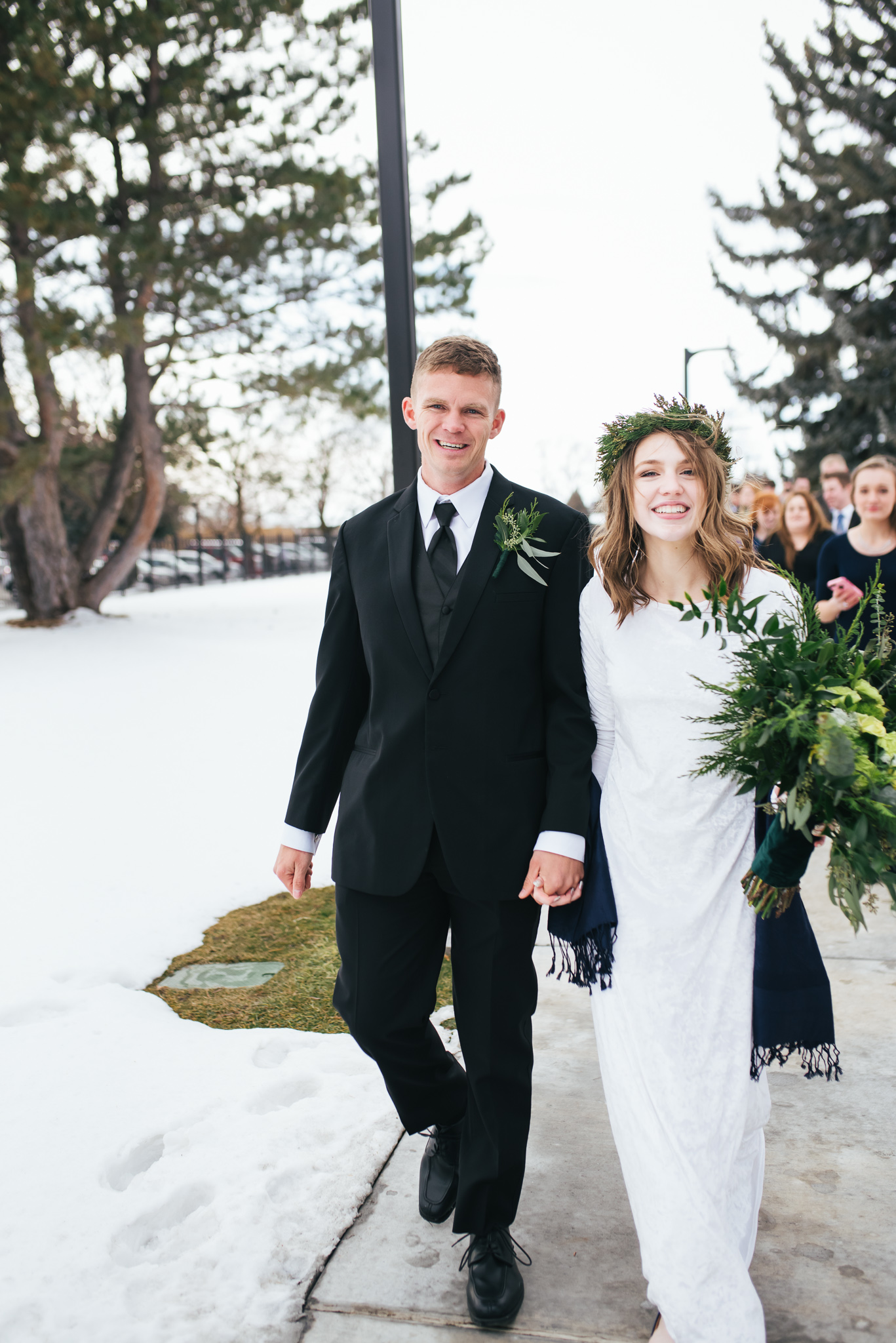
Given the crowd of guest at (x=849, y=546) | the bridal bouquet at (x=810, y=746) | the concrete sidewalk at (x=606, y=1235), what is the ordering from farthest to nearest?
the crowd of guest at (x=849, y=546)
the concrete sidewalk at (x=606, y=1235)
the bridal bouquet at (x=810, y=746)

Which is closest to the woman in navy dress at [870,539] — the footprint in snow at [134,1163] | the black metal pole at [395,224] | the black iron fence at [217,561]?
the black metal pole at [395,224]

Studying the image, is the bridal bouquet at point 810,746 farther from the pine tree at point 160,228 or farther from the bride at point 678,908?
the pine tree at point 160,228

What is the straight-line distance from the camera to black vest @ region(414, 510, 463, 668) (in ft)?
7.26

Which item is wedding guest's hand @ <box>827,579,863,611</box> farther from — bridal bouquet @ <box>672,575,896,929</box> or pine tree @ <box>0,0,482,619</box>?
pine tree @ <box>0,0,482,619</box>

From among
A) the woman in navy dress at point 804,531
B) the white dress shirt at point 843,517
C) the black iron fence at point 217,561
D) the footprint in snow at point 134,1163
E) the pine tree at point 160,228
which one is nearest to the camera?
the footprint in snow at point 134,1163

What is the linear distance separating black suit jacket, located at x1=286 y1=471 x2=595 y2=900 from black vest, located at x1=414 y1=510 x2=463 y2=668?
0.08ft

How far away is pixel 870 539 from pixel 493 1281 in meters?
4.02

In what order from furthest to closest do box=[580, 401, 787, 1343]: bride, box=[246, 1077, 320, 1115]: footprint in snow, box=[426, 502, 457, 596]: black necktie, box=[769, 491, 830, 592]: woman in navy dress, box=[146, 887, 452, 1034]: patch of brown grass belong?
box=[769, 491, 830, 592]: woman in navy dress → box=[146, 887, 452, 1034]: patch of brown grass → box=[246, 1077, 320, 1115]: footprint in snow → box=[426, 502, 457, 596]: black necktie → box=[580, 401, 787, 1343]: bride

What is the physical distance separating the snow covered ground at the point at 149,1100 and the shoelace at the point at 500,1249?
329mm

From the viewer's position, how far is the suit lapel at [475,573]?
2166 millimetres

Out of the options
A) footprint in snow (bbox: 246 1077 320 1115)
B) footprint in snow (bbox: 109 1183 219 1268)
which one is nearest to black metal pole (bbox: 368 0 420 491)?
footprint in snow (bbox: 246 1077 320 1115)

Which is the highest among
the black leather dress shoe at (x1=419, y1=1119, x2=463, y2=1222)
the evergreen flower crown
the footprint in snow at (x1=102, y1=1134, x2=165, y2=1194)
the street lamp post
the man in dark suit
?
the street lamp post

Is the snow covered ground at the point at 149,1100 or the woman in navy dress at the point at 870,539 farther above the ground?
the woman in navy dress at the point at 870,539

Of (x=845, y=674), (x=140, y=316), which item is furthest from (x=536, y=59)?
(x=140, y=316)
